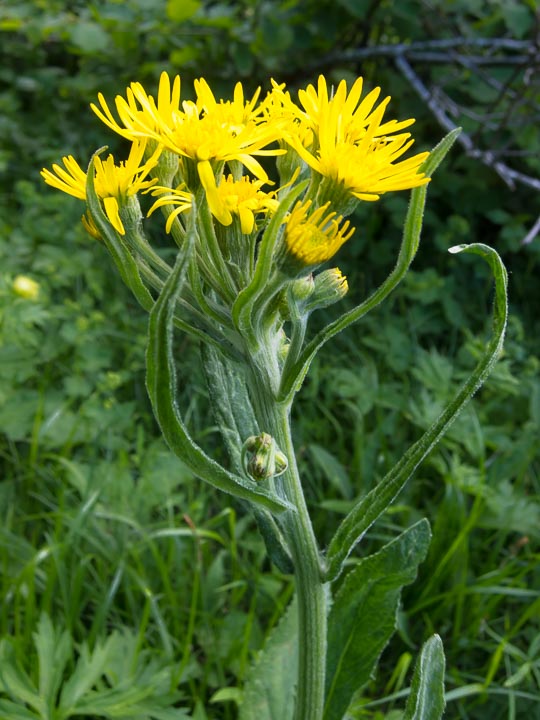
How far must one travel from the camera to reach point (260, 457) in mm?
1049

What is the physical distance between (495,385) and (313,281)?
1.46 m

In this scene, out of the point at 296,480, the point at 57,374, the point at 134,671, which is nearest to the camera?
the point at 296,480

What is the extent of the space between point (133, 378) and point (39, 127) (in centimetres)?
198

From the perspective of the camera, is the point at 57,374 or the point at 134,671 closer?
the point at 134,671

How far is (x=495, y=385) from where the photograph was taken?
2.38 m

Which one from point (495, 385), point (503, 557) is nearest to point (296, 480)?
point (503, 557)

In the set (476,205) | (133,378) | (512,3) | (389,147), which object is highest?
(512,3)

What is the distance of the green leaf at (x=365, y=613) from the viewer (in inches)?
52.6

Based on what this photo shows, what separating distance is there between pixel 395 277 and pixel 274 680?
90 cm

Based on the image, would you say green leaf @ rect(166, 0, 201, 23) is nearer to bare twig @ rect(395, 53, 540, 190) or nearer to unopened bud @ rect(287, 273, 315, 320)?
bare twig @ rect(395, 53, 540, 190)

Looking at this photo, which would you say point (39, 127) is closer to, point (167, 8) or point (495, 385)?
point (167, 8)

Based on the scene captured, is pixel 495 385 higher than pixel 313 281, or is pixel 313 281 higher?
pixel 313 281

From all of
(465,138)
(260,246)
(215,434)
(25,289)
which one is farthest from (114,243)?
(465,138)

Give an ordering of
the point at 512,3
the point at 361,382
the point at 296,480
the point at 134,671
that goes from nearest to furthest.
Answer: the point at 296,480 < the point at 134,671 < the point at 361,382 < the point at 512,3
